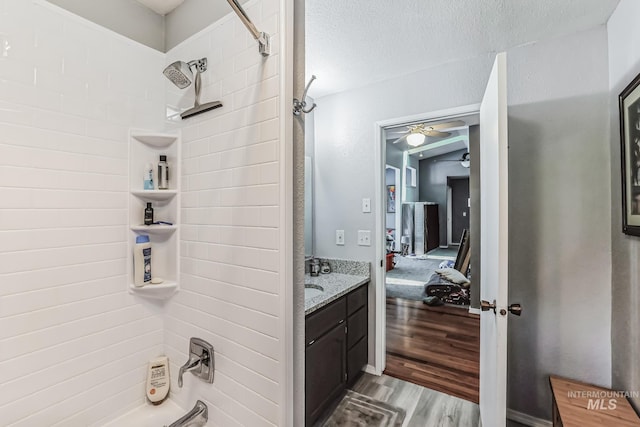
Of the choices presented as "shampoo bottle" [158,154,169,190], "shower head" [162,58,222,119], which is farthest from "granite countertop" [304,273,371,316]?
"shower head" [162,58,222,119]

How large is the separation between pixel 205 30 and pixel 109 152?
70cm

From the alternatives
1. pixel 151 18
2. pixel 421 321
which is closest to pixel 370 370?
pixel 421 321

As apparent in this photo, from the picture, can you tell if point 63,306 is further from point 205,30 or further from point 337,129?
point 337,129

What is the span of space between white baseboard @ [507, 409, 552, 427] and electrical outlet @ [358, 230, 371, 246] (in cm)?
140

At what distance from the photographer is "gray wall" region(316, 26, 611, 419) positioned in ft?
4.87

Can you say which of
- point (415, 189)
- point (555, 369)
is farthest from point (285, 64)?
point (415, 189)

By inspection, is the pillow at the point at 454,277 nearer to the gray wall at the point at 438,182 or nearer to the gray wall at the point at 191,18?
the gray wall at the point at 191,18

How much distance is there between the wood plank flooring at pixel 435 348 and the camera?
7.02ft

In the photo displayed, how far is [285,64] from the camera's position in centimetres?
94

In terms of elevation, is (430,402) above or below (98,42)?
below

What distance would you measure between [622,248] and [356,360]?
67.8 inches

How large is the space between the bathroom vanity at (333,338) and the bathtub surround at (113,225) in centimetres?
57

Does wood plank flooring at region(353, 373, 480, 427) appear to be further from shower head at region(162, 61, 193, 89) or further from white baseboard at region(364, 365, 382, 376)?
shower head at region(162, 61, 193, 89)

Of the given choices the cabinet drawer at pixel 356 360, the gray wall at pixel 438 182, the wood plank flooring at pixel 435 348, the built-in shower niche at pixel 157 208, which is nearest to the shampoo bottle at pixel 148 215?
the built-in shower niche at pixel 157 208
